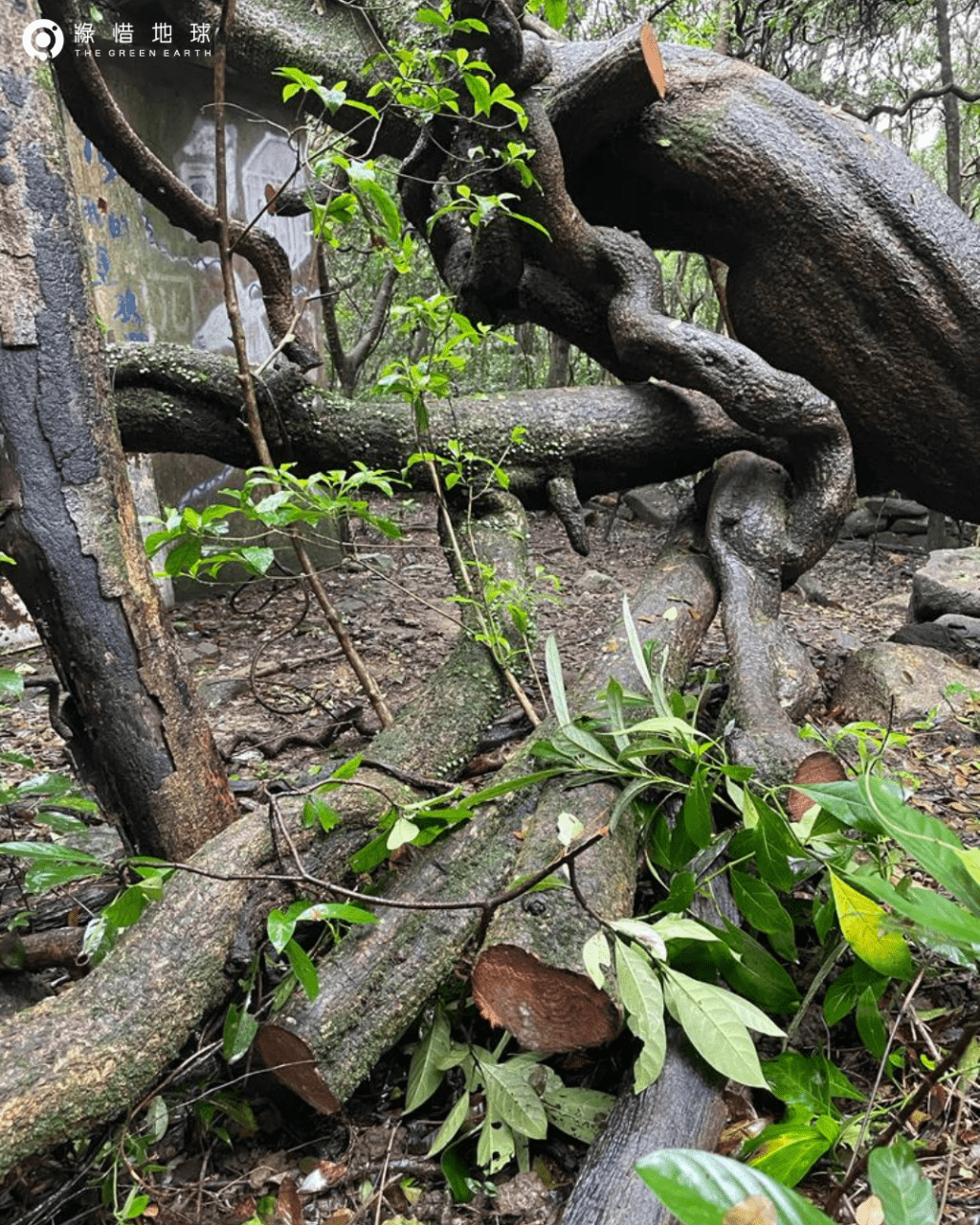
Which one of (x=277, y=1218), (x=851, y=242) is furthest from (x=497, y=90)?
(x=277, y=1218)

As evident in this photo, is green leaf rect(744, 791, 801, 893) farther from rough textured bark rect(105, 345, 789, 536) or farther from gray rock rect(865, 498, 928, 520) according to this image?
gray rock rect(865, 498, 928, 520)

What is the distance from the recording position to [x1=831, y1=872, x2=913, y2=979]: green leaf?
1414 millimetres

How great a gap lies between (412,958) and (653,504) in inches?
296

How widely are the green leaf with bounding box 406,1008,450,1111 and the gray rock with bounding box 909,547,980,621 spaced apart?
3817 millimetres

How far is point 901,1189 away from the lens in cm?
89

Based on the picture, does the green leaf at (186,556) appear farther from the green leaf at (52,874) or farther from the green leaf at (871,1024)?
the green leaf at (871,1024)

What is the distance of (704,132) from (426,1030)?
3638 mm

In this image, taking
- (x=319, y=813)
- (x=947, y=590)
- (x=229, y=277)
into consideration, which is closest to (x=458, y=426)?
(x=229, y=277)

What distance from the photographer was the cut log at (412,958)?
154 centimetres

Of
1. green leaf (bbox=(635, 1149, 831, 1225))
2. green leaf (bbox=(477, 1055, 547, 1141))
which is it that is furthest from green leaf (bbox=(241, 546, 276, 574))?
green leaf (bbox=(635, 1149, 831, 1225))

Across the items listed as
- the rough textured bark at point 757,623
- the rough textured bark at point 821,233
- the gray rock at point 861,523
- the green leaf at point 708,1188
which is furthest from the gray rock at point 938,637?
the gray rock at point 861,523

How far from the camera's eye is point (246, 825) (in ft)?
6.06

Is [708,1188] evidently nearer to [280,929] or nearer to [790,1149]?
[790,1149]

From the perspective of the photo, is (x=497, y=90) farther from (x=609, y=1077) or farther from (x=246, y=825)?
(x=609, y=1077)
